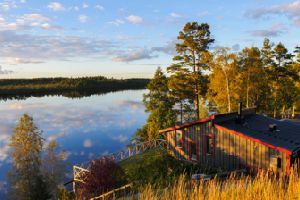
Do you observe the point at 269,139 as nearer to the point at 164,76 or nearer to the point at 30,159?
the point at 30,159

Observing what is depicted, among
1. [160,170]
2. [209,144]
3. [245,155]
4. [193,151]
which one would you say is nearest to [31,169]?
[160,170]

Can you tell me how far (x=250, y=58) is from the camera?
5081 centimetres

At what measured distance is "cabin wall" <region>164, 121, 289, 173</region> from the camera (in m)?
23.0

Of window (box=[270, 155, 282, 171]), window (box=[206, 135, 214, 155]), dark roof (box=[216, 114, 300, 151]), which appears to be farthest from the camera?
window (box=[206, 135, 214, 155])

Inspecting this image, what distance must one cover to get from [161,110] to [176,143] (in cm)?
1611

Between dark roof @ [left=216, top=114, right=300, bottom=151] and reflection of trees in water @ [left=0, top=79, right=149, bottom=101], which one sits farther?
reflection of trees in water @ [left=0, top=79, right=149, bottom=101]

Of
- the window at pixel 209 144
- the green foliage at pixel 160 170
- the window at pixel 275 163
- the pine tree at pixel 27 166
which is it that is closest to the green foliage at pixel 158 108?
the green foliage at pixel 160 170

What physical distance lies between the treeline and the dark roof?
54.7 ft

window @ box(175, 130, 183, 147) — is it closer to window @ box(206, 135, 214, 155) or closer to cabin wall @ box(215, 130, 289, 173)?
window @ box(206, 135, 214, 155)

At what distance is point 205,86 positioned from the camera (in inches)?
2103

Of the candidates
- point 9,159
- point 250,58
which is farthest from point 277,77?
point 9,159

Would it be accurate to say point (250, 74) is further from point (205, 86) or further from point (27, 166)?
point (27, 166)

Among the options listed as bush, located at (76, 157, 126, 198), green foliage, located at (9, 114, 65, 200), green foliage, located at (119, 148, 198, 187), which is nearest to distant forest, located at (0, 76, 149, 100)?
green foliage, located at (9, 114, 65, 200)

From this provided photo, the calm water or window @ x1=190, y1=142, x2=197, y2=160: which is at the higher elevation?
window @ x1=190, y1=142, x2=197, y2=160
